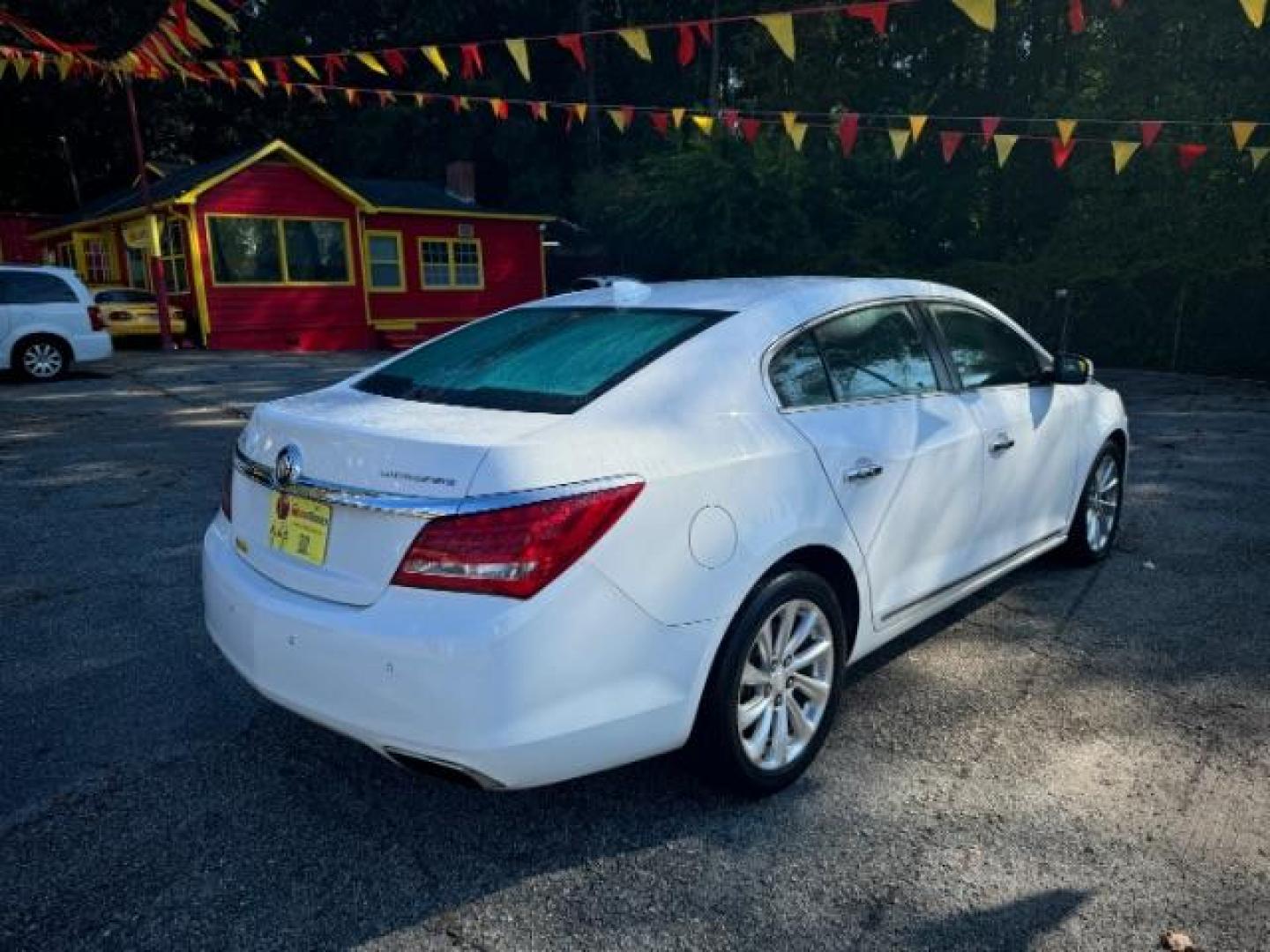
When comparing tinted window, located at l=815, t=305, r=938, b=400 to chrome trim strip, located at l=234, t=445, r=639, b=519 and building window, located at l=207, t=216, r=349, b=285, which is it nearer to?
chrome trim strip, located at l=234, t=445, r=639, b=519

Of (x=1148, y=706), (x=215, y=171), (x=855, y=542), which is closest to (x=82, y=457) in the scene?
(x=855, y=542)

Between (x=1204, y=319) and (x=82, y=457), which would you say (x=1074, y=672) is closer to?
(x=82, y=457)

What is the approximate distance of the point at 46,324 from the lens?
13375 millimetres

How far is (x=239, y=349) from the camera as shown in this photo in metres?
20.8

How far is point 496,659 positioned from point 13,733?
2.24 metres

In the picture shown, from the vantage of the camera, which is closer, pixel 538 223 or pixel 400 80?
pixel 538 223

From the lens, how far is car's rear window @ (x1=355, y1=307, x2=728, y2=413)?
281 centimetres

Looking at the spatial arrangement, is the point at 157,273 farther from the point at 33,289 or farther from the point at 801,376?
the point at 801,376

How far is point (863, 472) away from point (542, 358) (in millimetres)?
1133

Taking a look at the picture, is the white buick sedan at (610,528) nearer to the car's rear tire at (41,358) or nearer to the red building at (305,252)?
the car's rear tire at (41,358)

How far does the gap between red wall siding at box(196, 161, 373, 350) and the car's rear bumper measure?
66.7 ft

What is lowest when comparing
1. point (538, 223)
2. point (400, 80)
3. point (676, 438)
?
point (676, 438)

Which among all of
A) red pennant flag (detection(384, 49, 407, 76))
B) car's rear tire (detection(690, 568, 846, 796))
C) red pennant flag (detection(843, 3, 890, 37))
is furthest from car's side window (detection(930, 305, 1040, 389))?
red pennant flag (detection(384, 49, 407, 76))

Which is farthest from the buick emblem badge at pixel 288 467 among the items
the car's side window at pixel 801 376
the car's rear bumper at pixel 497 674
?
the car's side window at pixel 801 376
